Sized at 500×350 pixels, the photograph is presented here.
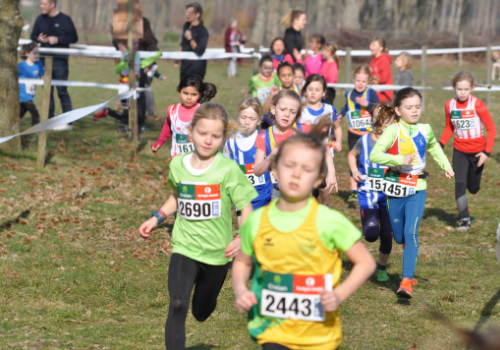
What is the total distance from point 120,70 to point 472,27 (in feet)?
131

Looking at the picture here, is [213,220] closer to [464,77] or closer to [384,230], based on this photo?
[384,230]

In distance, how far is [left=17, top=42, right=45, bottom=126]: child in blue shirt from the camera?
473 inches

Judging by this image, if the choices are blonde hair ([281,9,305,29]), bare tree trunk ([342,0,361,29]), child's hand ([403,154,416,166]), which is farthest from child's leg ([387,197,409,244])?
bare tree trunk ([342,0,361,29])

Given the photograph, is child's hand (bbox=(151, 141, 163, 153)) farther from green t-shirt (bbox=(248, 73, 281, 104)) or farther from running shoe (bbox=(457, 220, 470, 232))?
green t-shirt (bbox=(248, 73, 281, 104))

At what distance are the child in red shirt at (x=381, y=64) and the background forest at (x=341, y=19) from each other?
2340 centimetres

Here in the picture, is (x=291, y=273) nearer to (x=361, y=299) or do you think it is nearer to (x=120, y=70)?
(x=361, y=299)

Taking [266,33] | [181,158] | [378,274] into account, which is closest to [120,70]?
[378,274]

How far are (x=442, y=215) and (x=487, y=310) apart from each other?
3.63 m

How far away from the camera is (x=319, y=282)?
9.85ft

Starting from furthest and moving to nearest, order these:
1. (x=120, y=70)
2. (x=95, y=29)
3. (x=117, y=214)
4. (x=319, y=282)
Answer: (x=95, y=29) → (x=120, y=70) → (x=117, y=214) → (x=319, y=282)

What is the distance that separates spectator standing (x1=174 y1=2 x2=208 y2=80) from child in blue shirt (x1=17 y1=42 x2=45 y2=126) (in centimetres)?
288

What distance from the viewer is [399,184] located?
5.80 metres

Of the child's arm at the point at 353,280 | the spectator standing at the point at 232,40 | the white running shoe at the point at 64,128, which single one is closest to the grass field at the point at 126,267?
the white running shoe at the point at 64,128

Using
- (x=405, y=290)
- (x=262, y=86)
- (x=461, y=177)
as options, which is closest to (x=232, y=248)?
(x=405, y=290)
